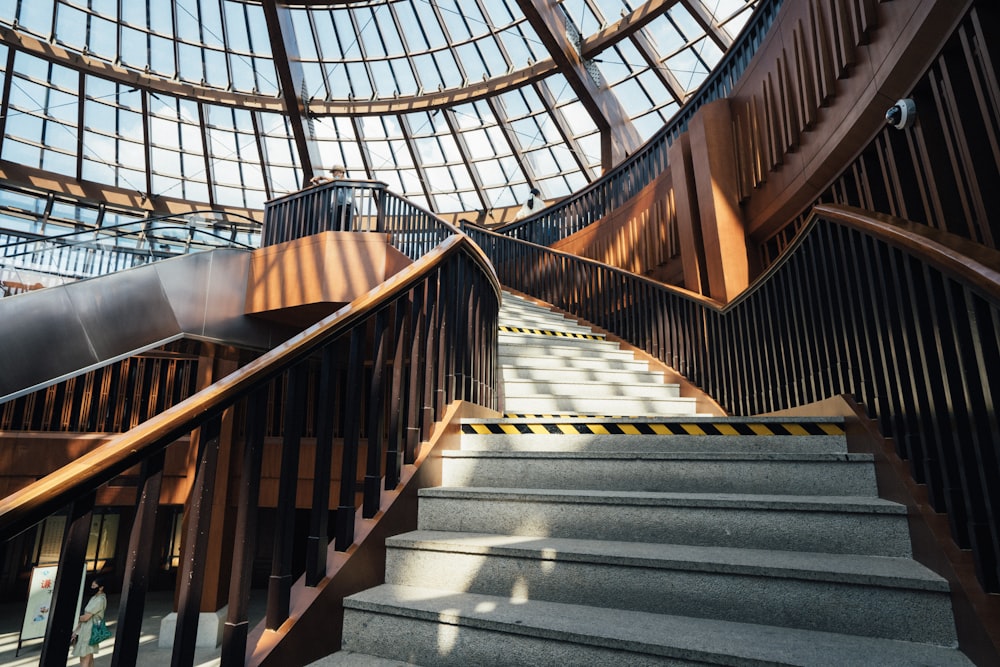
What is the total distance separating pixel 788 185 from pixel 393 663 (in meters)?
4.79

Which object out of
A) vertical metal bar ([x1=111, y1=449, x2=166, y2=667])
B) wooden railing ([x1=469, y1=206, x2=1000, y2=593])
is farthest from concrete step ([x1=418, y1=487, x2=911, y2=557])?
vertical metal bar ([x1=111, y1=449, x2=166, y2=667])

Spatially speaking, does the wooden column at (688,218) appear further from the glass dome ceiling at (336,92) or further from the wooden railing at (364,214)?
the glass dome ceiling at (336,92)

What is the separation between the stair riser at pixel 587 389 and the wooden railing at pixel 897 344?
1.85 ft

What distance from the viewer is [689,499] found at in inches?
75.3

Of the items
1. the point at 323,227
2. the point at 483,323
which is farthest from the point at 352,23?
the point at 483,323

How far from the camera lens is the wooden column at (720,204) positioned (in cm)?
560

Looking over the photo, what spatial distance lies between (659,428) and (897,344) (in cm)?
98

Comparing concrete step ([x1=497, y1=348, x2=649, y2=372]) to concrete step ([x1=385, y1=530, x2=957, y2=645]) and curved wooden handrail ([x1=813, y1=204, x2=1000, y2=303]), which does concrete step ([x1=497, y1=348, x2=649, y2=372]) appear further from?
curved wooden handrail ([x1=813, y1=204, x2=1000, y2=303])

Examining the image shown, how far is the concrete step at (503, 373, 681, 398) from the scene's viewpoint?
14.2ft

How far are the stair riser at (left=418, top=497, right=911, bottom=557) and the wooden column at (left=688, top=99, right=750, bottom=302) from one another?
13.1 ft

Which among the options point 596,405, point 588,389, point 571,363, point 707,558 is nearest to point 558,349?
point 571,363

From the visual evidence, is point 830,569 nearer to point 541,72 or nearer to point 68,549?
point 68,549

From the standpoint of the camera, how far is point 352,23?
1541cm

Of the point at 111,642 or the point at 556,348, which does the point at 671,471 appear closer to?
the point at 556,348
